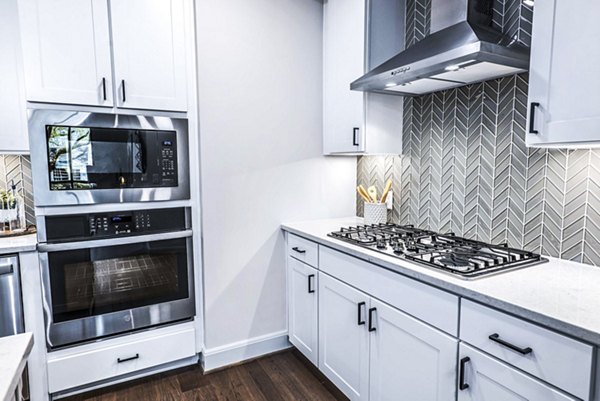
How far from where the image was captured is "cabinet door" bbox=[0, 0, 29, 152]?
2.00m

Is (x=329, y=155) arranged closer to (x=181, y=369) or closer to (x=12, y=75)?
(x=181, y=369)

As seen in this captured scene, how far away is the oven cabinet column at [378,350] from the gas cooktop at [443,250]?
242 millimetres

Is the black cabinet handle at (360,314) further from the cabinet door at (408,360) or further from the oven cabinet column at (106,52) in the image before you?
the oven cabinet column at (106,52)

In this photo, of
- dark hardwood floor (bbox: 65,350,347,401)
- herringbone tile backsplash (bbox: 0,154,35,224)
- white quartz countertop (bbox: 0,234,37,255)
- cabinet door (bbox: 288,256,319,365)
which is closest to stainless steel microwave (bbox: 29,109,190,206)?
white quartz countertop (bbox: 0,234,37,255)

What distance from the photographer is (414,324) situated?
1.46m

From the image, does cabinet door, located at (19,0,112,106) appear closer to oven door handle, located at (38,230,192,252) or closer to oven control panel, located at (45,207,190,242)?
oven control panel, located at (45,207,190,242)

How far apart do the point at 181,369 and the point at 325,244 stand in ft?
4.30

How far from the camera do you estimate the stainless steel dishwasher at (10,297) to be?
184cm

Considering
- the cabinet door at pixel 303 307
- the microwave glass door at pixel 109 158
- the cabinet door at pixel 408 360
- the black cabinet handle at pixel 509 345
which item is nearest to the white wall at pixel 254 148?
the cabinet door at pixel 303 307

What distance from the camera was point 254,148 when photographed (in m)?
2.40

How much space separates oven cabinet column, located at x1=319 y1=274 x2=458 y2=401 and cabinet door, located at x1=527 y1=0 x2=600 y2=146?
0.83 metres

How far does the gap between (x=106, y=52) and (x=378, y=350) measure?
2.11 m

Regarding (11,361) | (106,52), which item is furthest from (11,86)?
(11,361)

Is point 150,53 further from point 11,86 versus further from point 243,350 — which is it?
point 243,350
